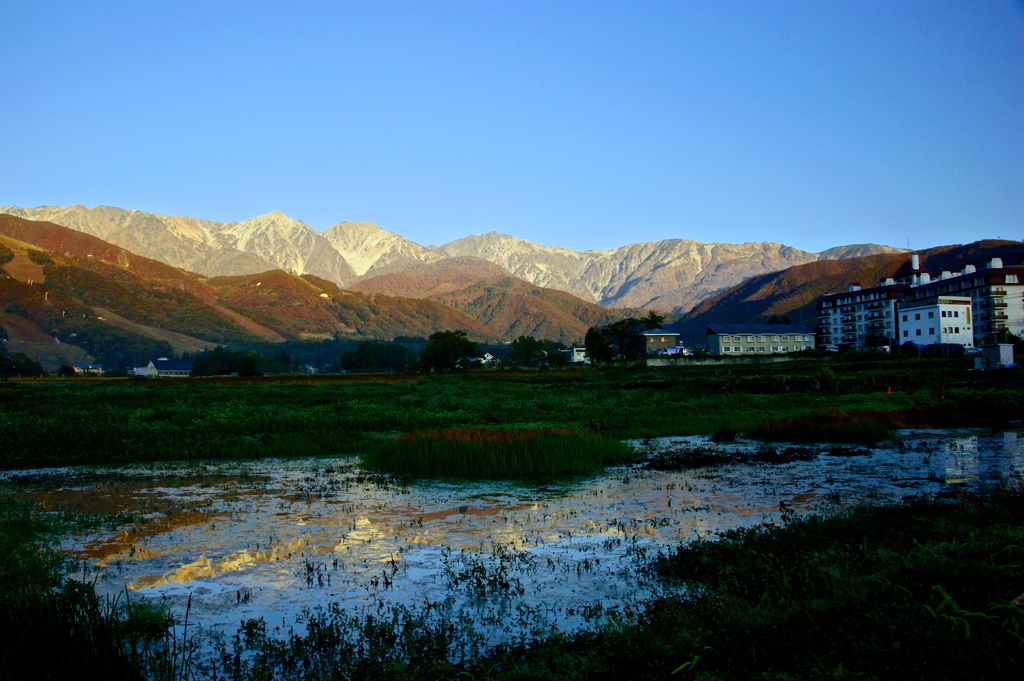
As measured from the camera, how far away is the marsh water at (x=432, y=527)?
1067cm

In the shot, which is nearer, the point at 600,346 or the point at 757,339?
the point at 757,339

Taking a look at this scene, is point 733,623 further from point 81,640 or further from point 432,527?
point 432,527

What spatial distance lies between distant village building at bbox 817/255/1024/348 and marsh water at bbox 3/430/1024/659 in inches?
3605

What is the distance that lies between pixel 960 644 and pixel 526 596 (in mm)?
5872

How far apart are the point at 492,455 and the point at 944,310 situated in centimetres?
10337

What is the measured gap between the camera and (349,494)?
64.5ft

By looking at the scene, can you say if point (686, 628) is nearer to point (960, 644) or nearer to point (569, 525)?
point (960, 644)

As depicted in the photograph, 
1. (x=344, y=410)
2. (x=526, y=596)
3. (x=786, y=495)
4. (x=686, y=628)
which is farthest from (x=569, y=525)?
(x=344, y=410)

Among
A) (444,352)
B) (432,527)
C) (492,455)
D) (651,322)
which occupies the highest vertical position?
(651,322)

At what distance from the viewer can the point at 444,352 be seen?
5276 inches

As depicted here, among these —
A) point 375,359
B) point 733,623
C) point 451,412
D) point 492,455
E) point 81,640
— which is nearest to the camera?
Result: point 81,640

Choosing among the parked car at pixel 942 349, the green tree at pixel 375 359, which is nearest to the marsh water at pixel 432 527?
the parked car at pixel 942 349

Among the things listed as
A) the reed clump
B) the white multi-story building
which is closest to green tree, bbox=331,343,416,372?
the white multi-story building

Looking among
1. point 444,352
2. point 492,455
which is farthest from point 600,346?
point 492,455
